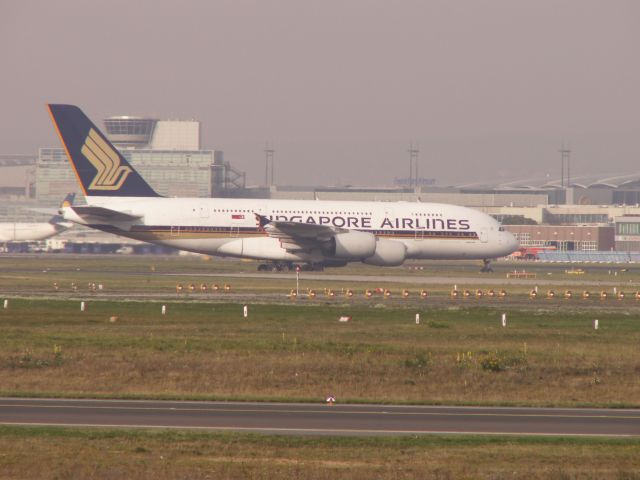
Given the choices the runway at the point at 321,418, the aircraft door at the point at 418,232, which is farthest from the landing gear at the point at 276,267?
the runway at the point at 321,418

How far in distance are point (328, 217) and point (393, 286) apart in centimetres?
1440

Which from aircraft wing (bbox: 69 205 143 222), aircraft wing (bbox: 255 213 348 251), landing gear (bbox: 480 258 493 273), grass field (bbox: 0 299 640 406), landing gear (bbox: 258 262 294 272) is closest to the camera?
grass field (bbox: 0 299 640 406)

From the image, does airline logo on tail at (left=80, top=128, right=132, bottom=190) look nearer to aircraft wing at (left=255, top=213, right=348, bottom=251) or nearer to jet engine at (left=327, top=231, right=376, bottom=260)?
aircraft wing at (left=255, top=213, right=348, bottom=251)

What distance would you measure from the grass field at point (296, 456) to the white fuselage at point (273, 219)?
198 ft

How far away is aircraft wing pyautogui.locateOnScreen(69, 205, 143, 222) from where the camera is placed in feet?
269

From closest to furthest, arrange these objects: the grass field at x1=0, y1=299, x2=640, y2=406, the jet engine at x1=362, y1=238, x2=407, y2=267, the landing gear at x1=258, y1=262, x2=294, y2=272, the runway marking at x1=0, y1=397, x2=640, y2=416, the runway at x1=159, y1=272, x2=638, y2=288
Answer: the runway marking at x1=0, y1=397, x2=640, y2=416, the grass field at x1=0, y1=299, x2=640, y2=406, the runway at x1=159, y1=272, x2=638, y2=288, the jet engine at x1=362, y1=238, x2=407, y2=267, the landing gear at x1=258, y1=262, x2=294, y2=272

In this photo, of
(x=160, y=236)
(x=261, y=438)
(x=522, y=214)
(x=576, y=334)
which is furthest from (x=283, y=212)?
(x=522, y=214)

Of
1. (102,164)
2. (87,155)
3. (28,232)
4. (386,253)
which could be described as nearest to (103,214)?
(102,164)

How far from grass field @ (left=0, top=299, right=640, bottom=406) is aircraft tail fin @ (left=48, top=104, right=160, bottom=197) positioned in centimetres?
3625

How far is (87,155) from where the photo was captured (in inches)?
3415

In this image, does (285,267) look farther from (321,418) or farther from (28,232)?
(28,232)

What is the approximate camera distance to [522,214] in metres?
188

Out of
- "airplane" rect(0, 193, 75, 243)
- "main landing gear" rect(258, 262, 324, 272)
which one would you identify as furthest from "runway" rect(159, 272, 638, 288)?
"airplane" rect(0, 193, 75, 243)

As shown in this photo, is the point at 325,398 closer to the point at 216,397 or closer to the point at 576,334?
the point at 216,397
